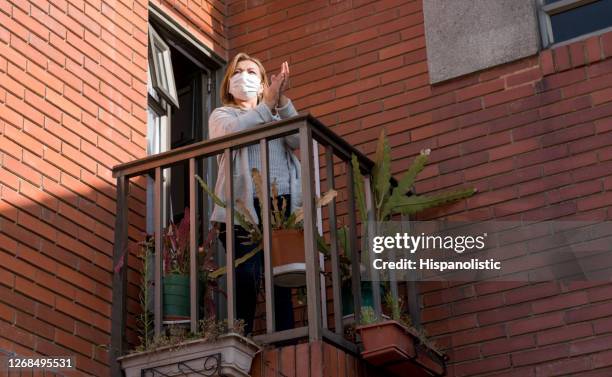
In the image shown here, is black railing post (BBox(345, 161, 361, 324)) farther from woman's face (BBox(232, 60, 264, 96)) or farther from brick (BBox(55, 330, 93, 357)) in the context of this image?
brick (BBox(55, 330, 93, 357))

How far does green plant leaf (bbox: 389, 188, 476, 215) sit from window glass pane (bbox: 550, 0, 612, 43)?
119 centimetres

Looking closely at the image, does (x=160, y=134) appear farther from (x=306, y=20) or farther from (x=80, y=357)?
(x=80, y=357)

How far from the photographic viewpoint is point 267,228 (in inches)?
262

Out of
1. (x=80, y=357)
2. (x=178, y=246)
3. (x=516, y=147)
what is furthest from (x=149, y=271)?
(x=516, y=147)

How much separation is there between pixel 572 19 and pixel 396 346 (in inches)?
103

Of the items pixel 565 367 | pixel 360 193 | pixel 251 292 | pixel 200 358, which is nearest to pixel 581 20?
pixel 360 193

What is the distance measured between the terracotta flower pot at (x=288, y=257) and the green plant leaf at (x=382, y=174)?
2.27 feet

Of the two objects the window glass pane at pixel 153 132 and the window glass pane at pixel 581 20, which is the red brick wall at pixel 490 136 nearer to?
the window glass pane at pixel 581 20

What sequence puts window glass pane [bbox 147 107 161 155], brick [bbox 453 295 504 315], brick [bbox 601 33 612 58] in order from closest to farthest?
brick [bbox 453 295 504 315] → brick [bbox 601 33 612 58] → window glass pane [bbox 147 107 161 155]

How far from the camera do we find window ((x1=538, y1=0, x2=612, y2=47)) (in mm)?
7922

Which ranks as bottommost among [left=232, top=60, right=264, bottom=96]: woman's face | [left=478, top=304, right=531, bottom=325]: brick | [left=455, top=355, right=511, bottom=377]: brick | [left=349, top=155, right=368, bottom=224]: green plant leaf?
[left=455, top=355, right=511, bottom=377]: brick

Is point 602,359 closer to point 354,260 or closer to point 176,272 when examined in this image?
point 354,260

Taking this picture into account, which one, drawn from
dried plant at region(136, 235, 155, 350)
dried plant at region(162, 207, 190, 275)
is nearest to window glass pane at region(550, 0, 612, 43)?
dried plant at region(162, 207, 190, 275)

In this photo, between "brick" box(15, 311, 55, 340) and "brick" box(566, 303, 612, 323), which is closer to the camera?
"brick" box(15, 311, 55, 340)
